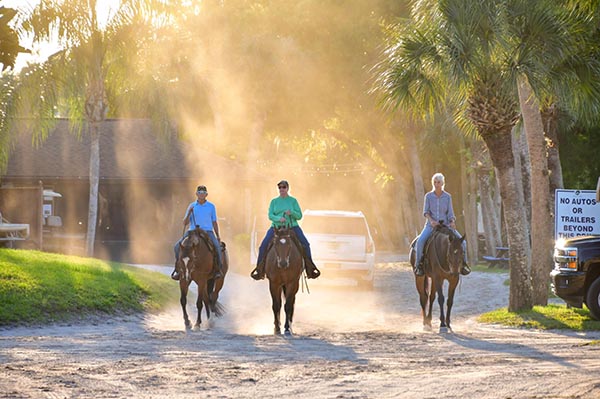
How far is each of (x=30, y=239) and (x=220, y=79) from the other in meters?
16.3

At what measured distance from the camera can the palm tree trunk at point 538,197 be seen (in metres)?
21.2

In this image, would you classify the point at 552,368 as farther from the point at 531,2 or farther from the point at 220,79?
the point at 220,79

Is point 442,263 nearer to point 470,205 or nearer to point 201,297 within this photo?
point 201,297

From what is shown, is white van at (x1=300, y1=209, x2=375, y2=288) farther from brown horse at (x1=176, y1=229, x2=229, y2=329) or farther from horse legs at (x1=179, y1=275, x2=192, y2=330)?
horse legs at (x1=179, y1=275, x2=192, y2=330)

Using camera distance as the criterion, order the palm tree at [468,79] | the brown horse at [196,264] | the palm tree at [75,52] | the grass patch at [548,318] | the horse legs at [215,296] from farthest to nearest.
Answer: the palm tree at [75,52]
the horse legs at [215,296]
the palm tree at [468,79]
the brown horse at [196,264]
the grass patch at [548,318]

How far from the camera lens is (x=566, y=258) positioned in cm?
1897

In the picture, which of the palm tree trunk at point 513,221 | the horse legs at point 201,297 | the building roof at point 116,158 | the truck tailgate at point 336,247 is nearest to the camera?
the horse legs at point 201,297

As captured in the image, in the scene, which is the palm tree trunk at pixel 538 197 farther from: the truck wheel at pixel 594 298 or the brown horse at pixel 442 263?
the brown horse at pixel 442 263

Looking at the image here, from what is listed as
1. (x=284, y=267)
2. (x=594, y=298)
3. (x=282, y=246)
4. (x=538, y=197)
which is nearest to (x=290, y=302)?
(x=284, y=267)

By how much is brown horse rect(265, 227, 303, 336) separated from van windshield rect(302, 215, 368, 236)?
370 inches

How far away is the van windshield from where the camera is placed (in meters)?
27.3

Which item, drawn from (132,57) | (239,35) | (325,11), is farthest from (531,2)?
(239,35)

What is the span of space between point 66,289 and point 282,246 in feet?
19.3

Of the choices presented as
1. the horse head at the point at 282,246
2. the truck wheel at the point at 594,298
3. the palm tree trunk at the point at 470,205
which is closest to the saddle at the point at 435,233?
the horse head at the point at 282,246
